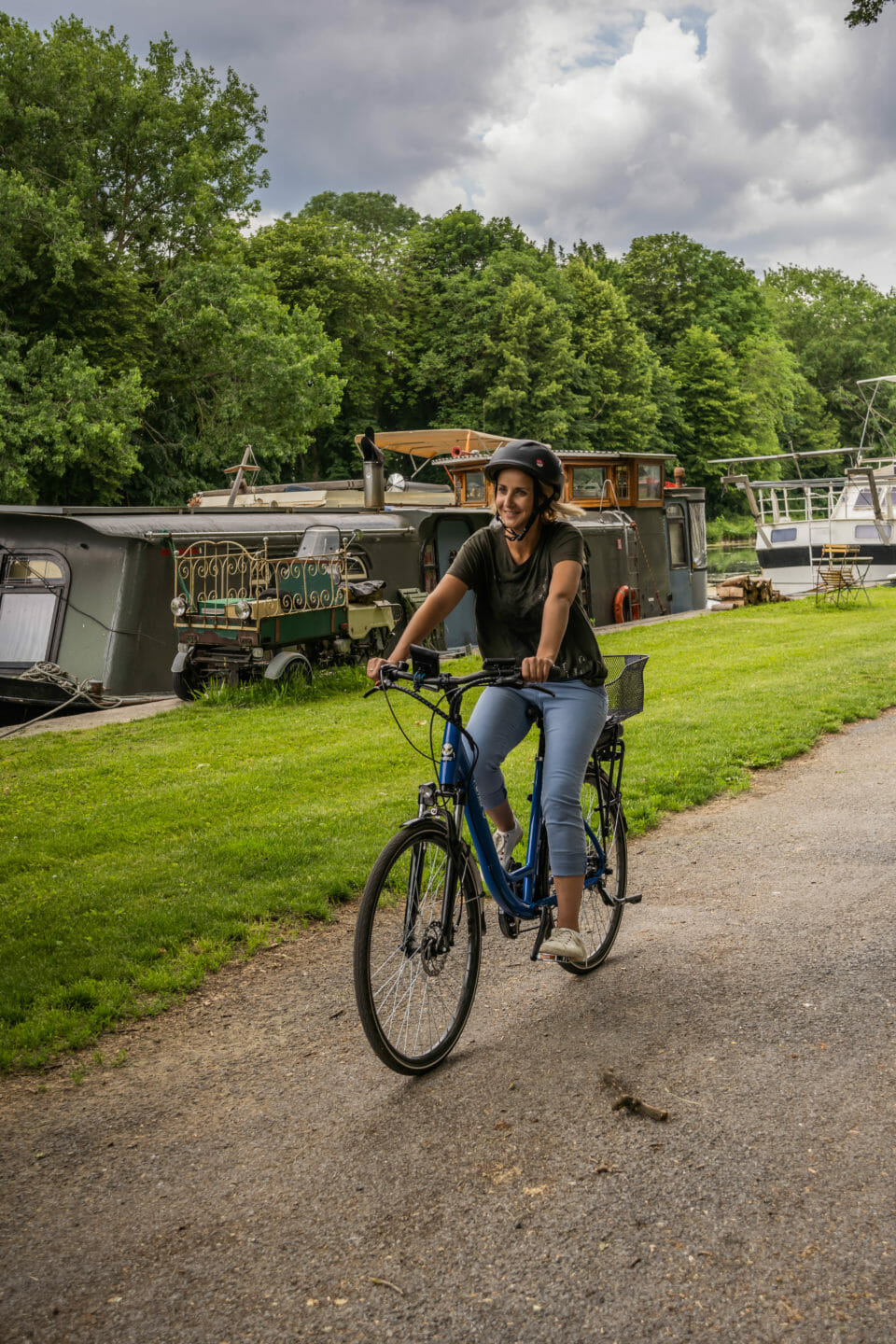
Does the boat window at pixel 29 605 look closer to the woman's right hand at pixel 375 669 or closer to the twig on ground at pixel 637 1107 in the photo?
the woman's right hand at pixel 375 669

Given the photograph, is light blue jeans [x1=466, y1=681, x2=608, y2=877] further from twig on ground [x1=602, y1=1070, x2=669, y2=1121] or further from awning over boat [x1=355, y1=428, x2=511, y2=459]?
awning over boat [x1=355, y1=428, x2=511, y2=459]

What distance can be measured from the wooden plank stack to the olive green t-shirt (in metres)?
22.9

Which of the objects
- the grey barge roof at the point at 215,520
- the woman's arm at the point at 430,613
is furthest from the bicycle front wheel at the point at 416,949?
the grey barge roof at the point at 215,520

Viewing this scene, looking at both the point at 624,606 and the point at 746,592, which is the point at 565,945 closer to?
the point at 624,606

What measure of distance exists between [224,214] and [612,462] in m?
19.1

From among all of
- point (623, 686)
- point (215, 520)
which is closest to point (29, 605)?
point (215, 520)

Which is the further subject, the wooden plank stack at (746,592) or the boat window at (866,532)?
the boat window at (866,532)

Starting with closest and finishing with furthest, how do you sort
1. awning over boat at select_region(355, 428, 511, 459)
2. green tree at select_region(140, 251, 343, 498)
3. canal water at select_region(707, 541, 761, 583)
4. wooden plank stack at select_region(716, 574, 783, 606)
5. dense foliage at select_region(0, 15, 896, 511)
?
awning over boat at select_region(355, 428, 511, 459), wooden plank stack at select_region(716, 574, 783, 606), dense foliage at select_region(0, 15, 896, 511), green tree at select_region(140, 251, 343, 498), canal water at select_region(707, 541, 761, 583)

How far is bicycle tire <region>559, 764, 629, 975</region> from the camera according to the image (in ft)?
15.8

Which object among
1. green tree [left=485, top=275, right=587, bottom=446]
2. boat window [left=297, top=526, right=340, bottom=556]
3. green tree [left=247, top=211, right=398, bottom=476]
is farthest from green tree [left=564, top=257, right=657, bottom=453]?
boat window [left=297, top=526, right=340, bottom=556]

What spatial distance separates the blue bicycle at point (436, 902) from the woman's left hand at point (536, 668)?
11cm

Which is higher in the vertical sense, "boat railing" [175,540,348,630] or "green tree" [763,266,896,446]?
"green tree" [763,266,896,446]

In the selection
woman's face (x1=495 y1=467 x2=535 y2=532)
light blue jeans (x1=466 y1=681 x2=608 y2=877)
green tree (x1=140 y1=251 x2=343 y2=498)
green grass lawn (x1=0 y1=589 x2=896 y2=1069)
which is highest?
green tree (x1=140 y1=251 x2=343 y2=498)

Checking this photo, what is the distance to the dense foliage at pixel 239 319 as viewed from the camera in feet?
95.0
